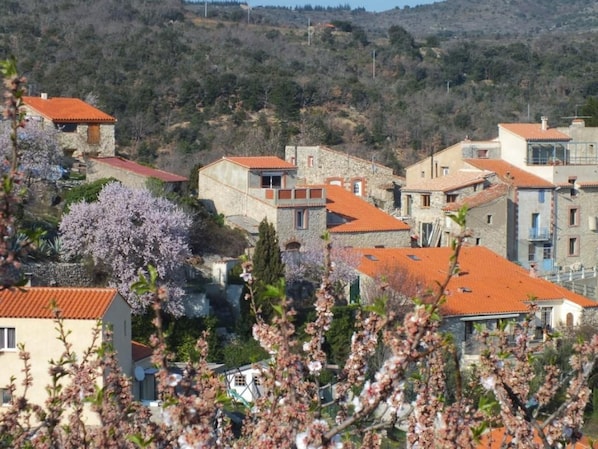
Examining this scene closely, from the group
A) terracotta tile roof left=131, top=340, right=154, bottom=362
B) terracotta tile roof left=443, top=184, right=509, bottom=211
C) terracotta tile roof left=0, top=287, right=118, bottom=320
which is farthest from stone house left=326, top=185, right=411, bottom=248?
terracotta tile roof left=0, top=287, right=118, bottom=320

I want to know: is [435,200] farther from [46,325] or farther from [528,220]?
[46,325]

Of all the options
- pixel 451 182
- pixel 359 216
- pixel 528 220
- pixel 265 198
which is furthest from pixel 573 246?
pixel 265 198

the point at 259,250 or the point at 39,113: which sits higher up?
the point at 39,113

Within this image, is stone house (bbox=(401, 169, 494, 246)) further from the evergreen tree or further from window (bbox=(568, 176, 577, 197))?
the evergreen tree

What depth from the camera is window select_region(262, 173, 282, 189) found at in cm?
3591

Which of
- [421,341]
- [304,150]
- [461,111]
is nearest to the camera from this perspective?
[421,341]

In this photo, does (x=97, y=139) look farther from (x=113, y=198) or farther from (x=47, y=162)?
(x=113, y=198)

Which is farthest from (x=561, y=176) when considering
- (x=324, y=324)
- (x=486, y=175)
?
(x=324, y=324)

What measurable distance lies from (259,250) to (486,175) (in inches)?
465

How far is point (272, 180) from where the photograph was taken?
3603 centimetres

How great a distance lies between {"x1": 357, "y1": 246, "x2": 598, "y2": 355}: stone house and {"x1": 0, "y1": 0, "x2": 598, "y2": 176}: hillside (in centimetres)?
1286

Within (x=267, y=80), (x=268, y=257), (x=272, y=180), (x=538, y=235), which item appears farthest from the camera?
(x=267, y=80)

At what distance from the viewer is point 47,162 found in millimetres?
33688

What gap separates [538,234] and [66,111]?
14.7 metres
